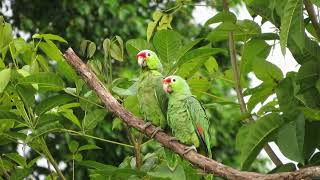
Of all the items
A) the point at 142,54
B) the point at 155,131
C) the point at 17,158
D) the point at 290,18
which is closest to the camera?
the point at 290,18

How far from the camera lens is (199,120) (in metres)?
2.59

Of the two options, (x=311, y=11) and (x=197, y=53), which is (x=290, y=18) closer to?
(x=311, y=11)

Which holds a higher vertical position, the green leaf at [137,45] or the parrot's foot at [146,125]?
the green leaf at [137,45]

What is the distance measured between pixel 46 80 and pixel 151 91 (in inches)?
19.7

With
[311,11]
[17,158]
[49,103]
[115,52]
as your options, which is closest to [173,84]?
[115,52]

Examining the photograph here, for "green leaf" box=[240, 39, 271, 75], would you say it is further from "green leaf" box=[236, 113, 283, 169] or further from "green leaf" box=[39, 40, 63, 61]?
"green leaf" box=[39, 40, 63, 61]

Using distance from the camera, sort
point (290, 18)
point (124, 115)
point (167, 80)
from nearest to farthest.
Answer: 1. point (290, 18)
2. point (124, 115)
3. point (167, 80)

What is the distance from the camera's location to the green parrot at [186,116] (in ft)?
8.34

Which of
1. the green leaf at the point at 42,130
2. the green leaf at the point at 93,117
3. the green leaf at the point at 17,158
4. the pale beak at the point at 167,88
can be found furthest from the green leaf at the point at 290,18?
the green leaf at the point at 17,158

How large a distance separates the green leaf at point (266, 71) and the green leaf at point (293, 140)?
1.04 ft

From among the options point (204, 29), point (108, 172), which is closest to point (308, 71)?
point (108, 172)

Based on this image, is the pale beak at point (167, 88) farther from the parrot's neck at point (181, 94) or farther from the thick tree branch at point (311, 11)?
the thick tree branch at point (311, 11)

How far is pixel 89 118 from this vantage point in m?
2.57

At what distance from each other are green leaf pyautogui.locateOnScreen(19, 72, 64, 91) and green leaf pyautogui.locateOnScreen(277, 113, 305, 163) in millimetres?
879
